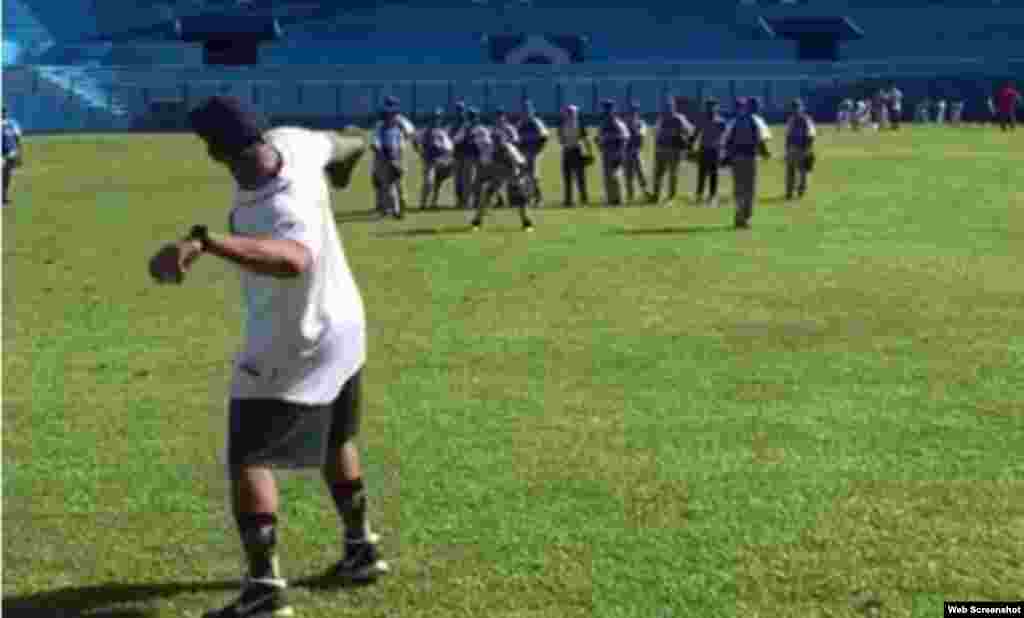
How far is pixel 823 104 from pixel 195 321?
55.9 metres

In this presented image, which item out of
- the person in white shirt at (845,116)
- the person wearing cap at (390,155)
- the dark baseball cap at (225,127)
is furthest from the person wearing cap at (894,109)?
the dark baseball cap at (225,127)

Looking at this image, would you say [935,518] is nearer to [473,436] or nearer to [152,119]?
[473,436]

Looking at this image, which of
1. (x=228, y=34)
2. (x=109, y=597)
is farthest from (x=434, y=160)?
(x=228, y=34)

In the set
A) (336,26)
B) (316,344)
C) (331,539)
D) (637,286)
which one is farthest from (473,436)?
(336,26)

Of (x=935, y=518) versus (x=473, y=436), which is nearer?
(x=935, y=518)

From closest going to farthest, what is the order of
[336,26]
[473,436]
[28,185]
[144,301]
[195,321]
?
1. [473,436]
2. [195,321]
3. [144,301]
4. [28,185]
5. [336,26]

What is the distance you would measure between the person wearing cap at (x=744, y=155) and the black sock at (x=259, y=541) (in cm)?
1757

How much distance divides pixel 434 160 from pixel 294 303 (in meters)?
23.1

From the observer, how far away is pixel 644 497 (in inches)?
334

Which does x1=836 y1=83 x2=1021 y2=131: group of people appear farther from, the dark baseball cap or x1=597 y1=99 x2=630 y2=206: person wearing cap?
the dark baseball cap

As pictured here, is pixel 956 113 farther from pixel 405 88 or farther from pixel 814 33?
pixel 405 88

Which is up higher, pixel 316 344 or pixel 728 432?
pixel 316 344

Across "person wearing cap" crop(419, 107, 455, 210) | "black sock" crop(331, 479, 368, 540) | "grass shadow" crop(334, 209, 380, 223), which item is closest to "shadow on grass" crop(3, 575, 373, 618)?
"black sock" crop(331, 479, 368, 540)

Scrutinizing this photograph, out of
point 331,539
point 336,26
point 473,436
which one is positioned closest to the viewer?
point 331,539
